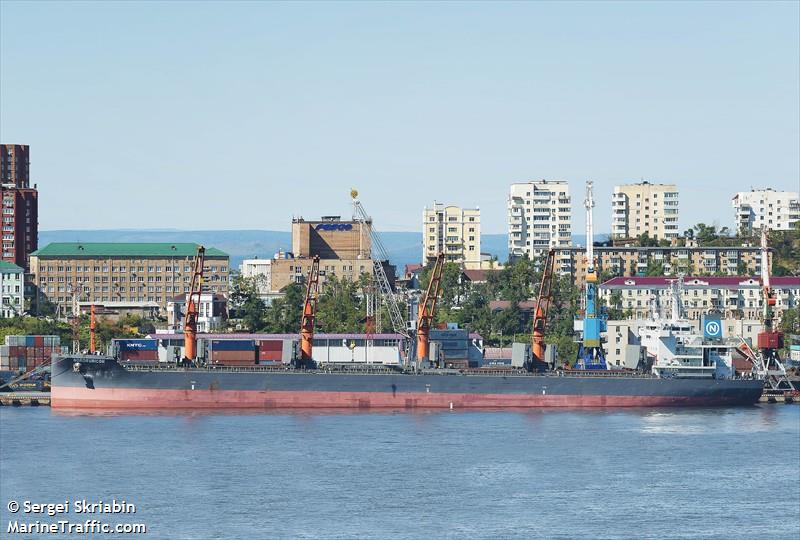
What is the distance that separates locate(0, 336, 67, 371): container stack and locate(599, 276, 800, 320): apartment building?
53.2m

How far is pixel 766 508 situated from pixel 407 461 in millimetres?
15382

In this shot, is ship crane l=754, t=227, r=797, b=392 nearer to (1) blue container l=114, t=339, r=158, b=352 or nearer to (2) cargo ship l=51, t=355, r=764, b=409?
(2) cargo ship l=51, t=355, r=764, b=409

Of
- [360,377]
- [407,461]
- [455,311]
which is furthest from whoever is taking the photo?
[455,311]

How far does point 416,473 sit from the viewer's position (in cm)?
6425

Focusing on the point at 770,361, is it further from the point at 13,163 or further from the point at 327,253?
the point at 13,163

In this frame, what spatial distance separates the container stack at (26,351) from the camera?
331 feet

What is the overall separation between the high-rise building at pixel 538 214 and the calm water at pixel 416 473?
10601 centimetres

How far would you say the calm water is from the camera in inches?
2192

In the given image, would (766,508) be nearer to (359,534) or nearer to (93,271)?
(359,534)

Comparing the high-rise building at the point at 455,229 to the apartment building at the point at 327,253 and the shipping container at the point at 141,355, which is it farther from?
the shipping container at the point at 141,355

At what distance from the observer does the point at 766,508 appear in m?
59.0

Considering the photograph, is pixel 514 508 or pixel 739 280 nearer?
pixel 514 508

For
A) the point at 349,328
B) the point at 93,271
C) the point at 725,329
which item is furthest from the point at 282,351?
the point at 93,271

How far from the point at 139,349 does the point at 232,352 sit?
7.61m
